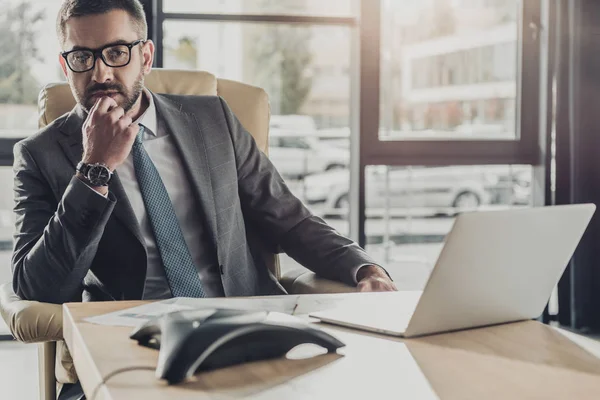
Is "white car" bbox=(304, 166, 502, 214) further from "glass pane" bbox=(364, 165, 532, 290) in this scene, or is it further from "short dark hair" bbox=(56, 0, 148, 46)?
"short dark hair" bbox=(56, 0, 148, 46)

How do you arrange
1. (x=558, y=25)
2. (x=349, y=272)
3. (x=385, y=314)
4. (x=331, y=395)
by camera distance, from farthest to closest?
(x=558, y=25) < (x=349, y=272) < (x=385, y=314) < (x=331, y=395)

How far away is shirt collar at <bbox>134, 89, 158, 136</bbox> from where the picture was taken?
1.86 meters

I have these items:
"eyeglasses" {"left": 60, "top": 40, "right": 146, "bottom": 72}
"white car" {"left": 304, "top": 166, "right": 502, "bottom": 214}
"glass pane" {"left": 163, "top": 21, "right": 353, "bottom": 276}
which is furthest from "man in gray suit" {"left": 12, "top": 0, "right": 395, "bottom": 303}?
"white car" {"left": 304, "top": 166, "right": 502, "bottom": 214}

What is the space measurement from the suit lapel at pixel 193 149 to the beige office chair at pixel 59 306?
168mm

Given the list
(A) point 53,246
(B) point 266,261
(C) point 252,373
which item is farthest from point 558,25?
(C) point 252,373

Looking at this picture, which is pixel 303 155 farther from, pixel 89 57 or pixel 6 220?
pixel 89 57

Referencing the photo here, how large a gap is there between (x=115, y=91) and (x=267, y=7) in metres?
1.69

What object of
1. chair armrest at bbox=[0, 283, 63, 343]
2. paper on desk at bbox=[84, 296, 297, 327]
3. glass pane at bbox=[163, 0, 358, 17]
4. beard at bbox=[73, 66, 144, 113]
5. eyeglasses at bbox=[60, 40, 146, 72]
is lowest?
chair armrest at bbox=[0, 283, 63, 343]

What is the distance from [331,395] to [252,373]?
11 cm

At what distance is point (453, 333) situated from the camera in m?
1.07

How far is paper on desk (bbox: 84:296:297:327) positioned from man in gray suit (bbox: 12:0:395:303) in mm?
332

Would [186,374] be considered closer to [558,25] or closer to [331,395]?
[331,395]

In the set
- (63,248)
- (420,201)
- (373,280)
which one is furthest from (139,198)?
(420,201)

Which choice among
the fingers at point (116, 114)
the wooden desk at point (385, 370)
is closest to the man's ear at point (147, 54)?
the fingers at point (116, 114)
